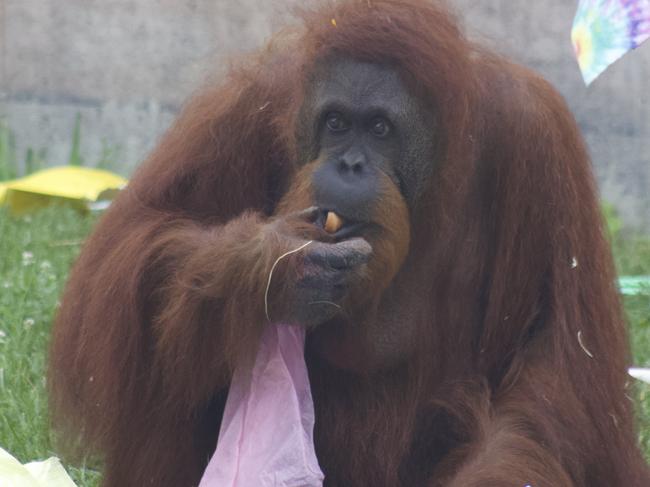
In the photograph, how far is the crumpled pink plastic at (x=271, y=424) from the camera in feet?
9.61

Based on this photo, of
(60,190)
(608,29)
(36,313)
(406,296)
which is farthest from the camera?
(60,190)

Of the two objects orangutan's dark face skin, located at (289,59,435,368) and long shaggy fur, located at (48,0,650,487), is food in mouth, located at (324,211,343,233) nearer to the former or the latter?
orangutan's dark face skin, located at (289,59,435,368)

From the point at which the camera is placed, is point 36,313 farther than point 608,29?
Yes

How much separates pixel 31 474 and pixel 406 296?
910 millimetres

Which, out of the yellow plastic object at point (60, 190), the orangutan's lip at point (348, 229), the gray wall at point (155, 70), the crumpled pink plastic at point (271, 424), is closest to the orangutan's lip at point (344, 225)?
the orangutan's lip at point (348, 229)

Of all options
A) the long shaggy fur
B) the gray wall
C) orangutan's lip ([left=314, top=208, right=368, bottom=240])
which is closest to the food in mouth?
orangutan's lip ([left=314, top=208, right=368, bottom=240])

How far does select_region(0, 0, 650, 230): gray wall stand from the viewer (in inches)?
230

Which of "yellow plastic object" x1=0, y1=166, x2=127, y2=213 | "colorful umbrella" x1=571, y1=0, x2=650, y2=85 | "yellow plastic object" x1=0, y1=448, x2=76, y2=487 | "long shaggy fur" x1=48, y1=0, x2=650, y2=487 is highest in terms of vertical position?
"colorful umbrella" x1=571, y1=0, x2=650, y2=85

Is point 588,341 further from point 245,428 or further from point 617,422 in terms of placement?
point 245,428

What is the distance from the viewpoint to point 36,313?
4.24 metres

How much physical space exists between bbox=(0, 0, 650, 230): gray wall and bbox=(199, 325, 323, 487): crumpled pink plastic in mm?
3031

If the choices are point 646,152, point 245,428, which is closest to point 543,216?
point 245,428

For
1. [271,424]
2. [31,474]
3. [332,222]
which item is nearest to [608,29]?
[332,222]

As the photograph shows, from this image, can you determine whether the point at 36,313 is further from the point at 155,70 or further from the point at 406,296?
the point at 155,70
